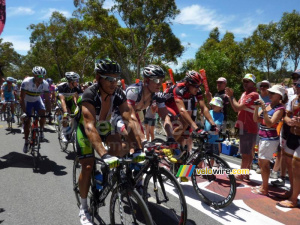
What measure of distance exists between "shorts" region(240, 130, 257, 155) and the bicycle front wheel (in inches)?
140

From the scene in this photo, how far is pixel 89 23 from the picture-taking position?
73.1ft

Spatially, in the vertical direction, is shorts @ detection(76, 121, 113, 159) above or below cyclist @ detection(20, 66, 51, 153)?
below

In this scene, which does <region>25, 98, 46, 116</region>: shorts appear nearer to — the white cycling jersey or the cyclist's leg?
the white cycling jersey

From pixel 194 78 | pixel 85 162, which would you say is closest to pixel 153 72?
pixel 194 78

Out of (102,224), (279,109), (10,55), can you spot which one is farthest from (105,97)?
(10,55)

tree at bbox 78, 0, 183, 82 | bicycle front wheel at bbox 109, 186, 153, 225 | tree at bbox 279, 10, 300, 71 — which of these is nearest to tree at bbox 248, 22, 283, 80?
tree at bbox 279, 10, 300, 71

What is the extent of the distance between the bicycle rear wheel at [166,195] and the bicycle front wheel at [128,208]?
0.56 meters

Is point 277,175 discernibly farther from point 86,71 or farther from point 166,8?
point 86,71

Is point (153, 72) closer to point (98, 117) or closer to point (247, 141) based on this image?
point (98, 117)

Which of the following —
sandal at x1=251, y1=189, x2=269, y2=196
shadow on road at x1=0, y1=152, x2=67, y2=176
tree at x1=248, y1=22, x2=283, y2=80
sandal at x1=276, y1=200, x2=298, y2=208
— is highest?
tree at x1=248, y1=22, x2=283, y2=80

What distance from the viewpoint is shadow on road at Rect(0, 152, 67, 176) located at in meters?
5.79

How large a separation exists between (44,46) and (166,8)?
2348cm

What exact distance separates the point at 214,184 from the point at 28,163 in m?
4.79

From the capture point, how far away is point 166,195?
3387 mm
